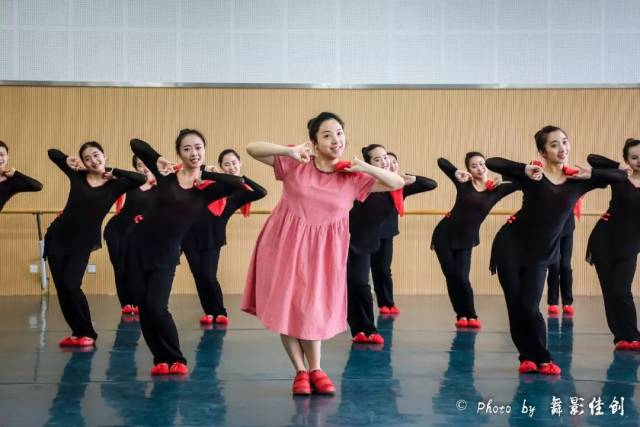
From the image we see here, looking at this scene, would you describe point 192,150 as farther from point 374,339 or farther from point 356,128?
point 356,128

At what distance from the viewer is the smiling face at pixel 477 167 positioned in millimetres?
6852

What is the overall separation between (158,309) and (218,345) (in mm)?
1254

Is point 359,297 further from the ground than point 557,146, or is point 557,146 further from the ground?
point 557,146

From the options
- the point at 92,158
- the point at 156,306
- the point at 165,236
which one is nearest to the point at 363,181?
the point at 165,236

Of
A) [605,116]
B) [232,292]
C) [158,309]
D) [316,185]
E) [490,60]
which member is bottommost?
[232,292]

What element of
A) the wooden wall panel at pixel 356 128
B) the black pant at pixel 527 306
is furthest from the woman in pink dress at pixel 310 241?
the wooden wall panel at pixel 356 128

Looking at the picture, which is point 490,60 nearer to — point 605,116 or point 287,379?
point 605,116

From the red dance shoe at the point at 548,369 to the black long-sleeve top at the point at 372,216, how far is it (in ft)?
5.79

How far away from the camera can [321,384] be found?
14.2 feet

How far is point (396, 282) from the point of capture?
1016 centimetres

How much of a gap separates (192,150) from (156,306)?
2.98 ft

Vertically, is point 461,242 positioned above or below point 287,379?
above

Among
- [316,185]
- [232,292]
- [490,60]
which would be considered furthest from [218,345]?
[490,60]

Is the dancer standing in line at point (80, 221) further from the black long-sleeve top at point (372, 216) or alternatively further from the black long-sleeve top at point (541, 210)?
the black long-sleeve top at point (541, 210)
